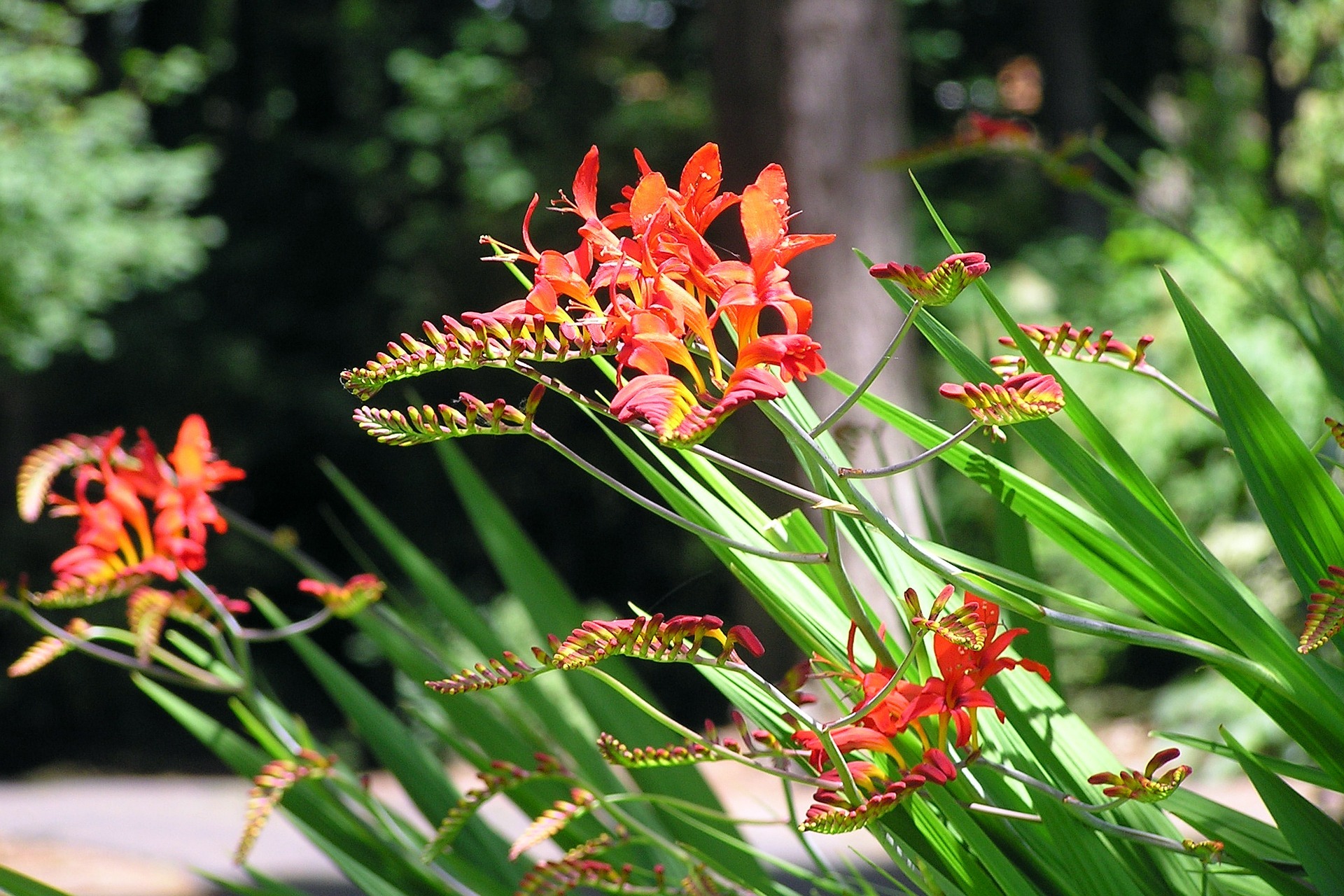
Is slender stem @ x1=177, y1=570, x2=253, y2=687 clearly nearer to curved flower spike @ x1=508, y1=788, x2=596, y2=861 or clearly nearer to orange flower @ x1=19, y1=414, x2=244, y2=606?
orange flower @ x1=19, y1=414, x2=244, y2=606

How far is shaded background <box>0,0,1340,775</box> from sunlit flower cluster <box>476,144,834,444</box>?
4.55 m

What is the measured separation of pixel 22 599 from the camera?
3.40 ft

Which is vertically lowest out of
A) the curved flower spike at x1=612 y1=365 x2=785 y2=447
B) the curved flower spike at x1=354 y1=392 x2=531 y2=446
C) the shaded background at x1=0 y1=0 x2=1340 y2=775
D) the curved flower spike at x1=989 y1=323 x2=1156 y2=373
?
the curved flower spike at x1=612 y1=365 x2=785 y2=447

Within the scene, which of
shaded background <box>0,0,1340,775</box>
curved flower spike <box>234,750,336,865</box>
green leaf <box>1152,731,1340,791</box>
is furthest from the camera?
shaded background <box>0,0,1340,775</box>

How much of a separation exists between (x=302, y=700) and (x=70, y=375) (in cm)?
252

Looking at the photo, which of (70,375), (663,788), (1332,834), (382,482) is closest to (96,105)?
(70,375)

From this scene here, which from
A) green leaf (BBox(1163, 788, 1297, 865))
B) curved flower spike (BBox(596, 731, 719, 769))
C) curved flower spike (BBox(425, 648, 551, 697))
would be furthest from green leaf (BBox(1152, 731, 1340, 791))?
curved flower spike (BBox(425, 648, 551, 697))

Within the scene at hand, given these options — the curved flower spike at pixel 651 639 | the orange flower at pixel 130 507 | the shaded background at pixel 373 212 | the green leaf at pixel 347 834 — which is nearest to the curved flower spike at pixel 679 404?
the curved flower spike at pixel 651 639

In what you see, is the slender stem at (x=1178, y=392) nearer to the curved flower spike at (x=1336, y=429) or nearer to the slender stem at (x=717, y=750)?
the curved flower spike at (x=1336, y=429)

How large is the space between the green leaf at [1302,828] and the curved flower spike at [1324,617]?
10 centimetres

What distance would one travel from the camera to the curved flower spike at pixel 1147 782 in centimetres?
55

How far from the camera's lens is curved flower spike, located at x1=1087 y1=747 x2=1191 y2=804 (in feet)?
1.82

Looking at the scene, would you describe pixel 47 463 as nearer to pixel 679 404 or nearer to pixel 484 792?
pixel 484 792

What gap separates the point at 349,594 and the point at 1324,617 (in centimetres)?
80
